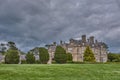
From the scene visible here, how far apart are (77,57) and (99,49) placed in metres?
12.1

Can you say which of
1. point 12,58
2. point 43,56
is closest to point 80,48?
point 43,56

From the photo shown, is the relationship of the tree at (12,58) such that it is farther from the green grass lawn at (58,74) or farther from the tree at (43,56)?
the green grass lawn at (58,74)

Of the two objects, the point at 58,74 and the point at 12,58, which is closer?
the point at 58,74

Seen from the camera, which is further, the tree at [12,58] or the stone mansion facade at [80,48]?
the stone mansion facade at [80,48]

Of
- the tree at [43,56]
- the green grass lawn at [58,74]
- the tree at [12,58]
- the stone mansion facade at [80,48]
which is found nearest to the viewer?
the green grass lawn at [58,74]

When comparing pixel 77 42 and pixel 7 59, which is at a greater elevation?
pixel 77 42

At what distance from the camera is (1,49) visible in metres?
79.6

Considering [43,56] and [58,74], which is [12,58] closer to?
[43,56]

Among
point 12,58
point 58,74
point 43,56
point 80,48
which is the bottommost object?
point 58,74

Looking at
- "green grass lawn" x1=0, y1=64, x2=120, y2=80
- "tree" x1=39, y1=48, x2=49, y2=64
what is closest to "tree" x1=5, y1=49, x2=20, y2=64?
"tree" x1=39, y1=48, x2=49, y2=64

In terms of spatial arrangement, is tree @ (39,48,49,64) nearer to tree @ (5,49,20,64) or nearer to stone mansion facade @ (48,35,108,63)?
tree @ (5,49,20,64)

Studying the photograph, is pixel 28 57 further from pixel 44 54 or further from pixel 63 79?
pixel 63 79

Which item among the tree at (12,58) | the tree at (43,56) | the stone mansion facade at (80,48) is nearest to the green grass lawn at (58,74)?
the tree at (12,58)

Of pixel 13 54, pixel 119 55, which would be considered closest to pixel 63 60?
pixel 13 54
